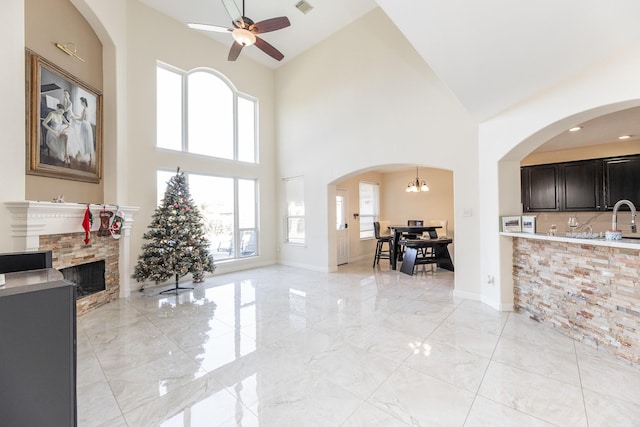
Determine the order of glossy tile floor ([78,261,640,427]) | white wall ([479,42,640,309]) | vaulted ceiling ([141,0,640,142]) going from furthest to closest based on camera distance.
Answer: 1. white wall ([479,42,640,309])
2. vaulted ceiling ([141,0,640,142])
3. glossy tile floor ([78,261,640,427])

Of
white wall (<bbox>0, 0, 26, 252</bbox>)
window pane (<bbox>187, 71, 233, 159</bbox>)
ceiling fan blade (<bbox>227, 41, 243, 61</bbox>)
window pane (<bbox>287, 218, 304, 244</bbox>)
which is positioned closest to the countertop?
window pane (<bbox>287, 218, 304, 244</bbox>)

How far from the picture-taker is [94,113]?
4047 mm

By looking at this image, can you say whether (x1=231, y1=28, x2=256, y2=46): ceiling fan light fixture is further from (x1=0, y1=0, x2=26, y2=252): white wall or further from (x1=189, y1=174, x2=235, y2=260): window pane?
(x1=189, y1=174, x2=235, y2=260): window pane

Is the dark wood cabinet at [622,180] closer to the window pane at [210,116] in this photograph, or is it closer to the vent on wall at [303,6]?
the vent on wall at [303,6]

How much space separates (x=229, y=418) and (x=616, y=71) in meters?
4.24

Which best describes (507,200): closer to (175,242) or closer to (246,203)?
(175,242)

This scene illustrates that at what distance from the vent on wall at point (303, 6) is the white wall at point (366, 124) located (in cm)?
90

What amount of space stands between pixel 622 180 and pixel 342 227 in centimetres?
540

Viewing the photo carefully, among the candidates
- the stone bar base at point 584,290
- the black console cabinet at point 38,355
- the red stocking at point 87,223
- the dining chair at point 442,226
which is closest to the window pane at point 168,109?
the red stocking at point 87,223

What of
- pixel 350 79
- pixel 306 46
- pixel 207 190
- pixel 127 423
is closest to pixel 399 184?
pixel 350 79

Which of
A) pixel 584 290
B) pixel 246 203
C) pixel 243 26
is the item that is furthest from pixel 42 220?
pixel 584 290

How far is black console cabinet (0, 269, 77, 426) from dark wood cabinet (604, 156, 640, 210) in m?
7.10

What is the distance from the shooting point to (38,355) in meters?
1.02

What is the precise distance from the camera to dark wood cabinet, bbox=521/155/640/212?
4.49 meters
